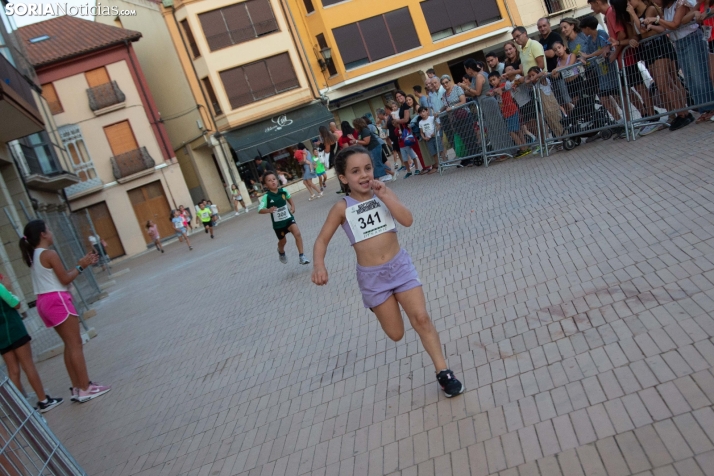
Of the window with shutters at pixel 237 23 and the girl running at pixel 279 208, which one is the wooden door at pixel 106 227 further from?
the girl running at pixel 279 208

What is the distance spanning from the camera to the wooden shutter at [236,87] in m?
40.2

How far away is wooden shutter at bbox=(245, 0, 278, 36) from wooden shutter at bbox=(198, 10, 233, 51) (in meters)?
1.69

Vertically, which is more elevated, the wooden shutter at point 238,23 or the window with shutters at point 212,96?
the wooden shutter at point 238,23

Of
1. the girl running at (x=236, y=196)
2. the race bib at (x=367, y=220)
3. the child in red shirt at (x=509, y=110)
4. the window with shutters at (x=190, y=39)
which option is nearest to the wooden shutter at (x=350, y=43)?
the window with shutters at (x=190, y=39)

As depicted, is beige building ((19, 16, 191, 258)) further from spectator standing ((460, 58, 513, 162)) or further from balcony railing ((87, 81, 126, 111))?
spectator standing ((460, 58, 513, 162))

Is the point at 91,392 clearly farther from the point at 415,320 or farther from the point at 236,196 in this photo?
the point at 236,196

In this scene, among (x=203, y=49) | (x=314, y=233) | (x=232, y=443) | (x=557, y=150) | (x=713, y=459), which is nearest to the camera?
(x=713, y=459)

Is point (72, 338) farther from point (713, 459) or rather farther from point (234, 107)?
point (234, 107)

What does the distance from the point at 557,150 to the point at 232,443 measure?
9.47 m

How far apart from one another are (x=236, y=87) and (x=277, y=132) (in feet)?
10.5

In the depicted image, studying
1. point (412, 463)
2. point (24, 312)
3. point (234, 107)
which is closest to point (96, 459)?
point (412, 463)

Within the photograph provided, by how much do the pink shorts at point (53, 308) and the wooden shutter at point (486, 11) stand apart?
36.4 meters

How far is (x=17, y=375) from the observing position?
779 centimetres

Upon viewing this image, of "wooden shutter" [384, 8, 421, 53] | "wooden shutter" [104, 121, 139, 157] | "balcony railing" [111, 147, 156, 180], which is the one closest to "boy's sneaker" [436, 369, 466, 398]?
"wooden shutter" [384, 8, 421, 53]
